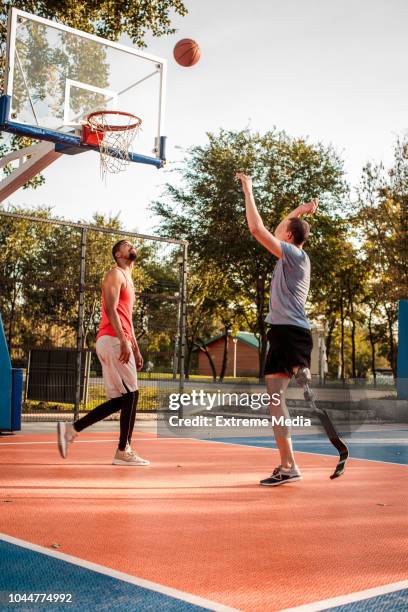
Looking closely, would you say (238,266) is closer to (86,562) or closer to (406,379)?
(406,379)

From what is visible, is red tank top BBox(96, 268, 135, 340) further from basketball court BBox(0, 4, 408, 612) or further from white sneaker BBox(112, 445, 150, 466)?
basketball court BBox(0, 4, 408, 612)

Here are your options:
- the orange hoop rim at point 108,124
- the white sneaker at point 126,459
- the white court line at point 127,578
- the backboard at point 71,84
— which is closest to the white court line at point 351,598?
the white court line at point 127,578

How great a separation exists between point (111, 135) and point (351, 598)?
391 inches

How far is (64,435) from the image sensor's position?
7160 millimetres

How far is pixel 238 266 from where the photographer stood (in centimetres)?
3428

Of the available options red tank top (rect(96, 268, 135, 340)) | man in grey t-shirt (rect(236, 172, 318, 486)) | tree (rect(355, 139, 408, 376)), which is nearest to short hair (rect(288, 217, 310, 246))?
man in grey t-shirt (rect(236, 172, 318, 486))

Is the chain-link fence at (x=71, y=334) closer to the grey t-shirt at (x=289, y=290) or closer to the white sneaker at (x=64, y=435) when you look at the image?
the white sneaker at (x=64, y=435)

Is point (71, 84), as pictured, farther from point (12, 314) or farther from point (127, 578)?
point (127, 578)

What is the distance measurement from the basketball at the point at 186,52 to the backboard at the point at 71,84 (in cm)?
44

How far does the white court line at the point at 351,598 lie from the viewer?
3.12m

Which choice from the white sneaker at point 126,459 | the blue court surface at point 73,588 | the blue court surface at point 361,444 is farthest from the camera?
the blue court surface at point 361,444

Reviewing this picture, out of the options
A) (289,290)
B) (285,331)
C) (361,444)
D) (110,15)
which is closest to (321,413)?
(285,331)

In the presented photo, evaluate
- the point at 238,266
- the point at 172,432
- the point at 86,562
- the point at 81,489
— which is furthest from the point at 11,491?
the point at 238,266

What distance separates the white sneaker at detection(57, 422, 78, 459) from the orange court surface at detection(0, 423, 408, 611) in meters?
0.22
